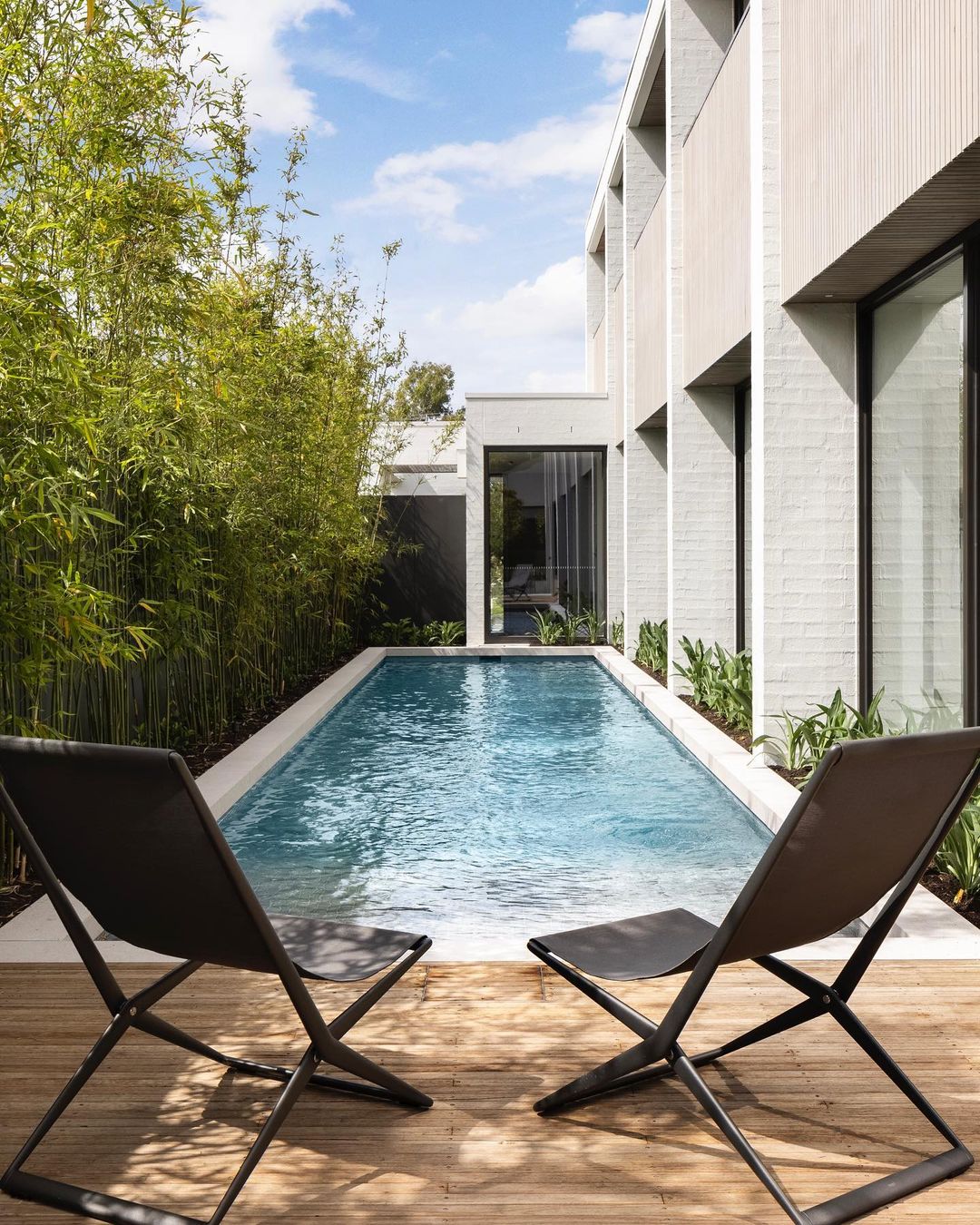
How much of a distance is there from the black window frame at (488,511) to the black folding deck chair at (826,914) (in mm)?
11411

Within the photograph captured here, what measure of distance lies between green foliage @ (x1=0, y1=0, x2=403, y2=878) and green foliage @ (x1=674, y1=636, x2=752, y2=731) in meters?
3.22

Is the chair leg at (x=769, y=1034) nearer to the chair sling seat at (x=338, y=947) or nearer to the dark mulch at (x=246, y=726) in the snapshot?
the chair sling seat at (x=338, y=947)

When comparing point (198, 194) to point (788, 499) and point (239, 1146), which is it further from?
point (239, 1146)

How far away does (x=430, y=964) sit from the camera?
3020 mm

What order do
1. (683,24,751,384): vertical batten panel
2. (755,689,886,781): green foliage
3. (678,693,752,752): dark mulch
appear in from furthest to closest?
(678,693,752,752): dark mulch < (683,24,751,384): vertical batten panel < (755,689,886,781): green foliage

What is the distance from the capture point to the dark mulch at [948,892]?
344 cm

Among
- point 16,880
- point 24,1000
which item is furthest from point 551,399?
point 24,1000

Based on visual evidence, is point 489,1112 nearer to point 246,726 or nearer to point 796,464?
point 796,464

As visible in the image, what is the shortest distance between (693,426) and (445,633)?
623 cm

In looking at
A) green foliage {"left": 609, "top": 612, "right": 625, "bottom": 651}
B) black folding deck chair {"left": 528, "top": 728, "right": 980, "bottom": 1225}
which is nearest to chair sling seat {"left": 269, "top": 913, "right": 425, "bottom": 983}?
black folding deck chair {"left": 528, "top": 728, "right": 980, "bottom": 1225}

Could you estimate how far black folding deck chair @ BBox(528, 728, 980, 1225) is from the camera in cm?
180

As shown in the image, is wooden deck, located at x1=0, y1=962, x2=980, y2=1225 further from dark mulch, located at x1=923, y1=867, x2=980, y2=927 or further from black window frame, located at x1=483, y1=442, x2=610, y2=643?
black window frame, located at x1=483, y1=442, x2=610, y2=643

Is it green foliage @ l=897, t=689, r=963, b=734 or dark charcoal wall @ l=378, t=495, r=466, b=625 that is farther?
dark charcoal wall @ l=378, t=495, r=466, b=625

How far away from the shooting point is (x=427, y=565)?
571 inches
